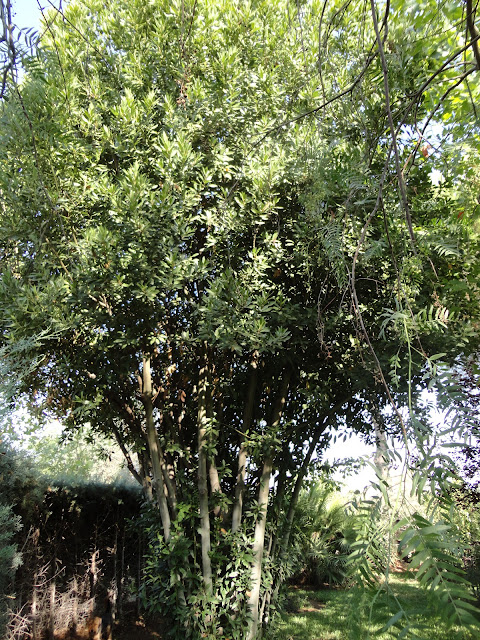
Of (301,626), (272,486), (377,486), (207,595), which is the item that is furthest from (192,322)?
(301,626)

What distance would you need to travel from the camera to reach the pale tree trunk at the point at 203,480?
11.5ft

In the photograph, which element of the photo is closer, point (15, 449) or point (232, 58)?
point (232, 58)

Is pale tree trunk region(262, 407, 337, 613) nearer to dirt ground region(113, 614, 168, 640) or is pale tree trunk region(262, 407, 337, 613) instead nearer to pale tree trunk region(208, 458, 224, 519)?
pale tree trunk region(208, 458, 224, 519)

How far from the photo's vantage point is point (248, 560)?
138 inches

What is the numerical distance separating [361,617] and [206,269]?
2.63 meters

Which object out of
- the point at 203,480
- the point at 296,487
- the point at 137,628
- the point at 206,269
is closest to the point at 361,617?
the point at 206,269

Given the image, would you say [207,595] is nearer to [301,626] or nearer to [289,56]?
[301,626]

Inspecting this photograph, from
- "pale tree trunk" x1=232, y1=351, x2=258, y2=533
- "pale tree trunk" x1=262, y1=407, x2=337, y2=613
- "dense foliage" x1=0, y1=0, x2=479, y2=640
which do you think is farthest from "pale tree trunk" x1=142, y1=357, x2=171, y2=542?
"pale tree trunk" x1=262, y1=407, x2=337, y2=613

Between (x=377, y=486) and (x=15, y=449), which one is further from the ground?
(x=15, y=449)

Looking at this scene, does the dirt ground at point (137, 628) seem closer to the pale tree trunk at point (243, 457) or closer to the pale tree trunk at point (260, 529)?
the pale tree trunk at point (260, 529)

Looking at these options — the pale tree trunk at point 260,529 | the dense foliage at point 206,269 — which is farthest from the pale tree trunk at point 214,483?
the pale tree trunk at point 260,529

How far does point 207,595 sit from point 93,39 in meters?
4.19

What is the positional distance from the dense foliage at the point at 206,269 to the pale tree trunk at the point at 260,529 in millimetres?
21

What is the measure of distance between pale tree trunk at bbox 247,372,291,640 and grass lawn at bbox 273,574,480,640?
751 millimetres
